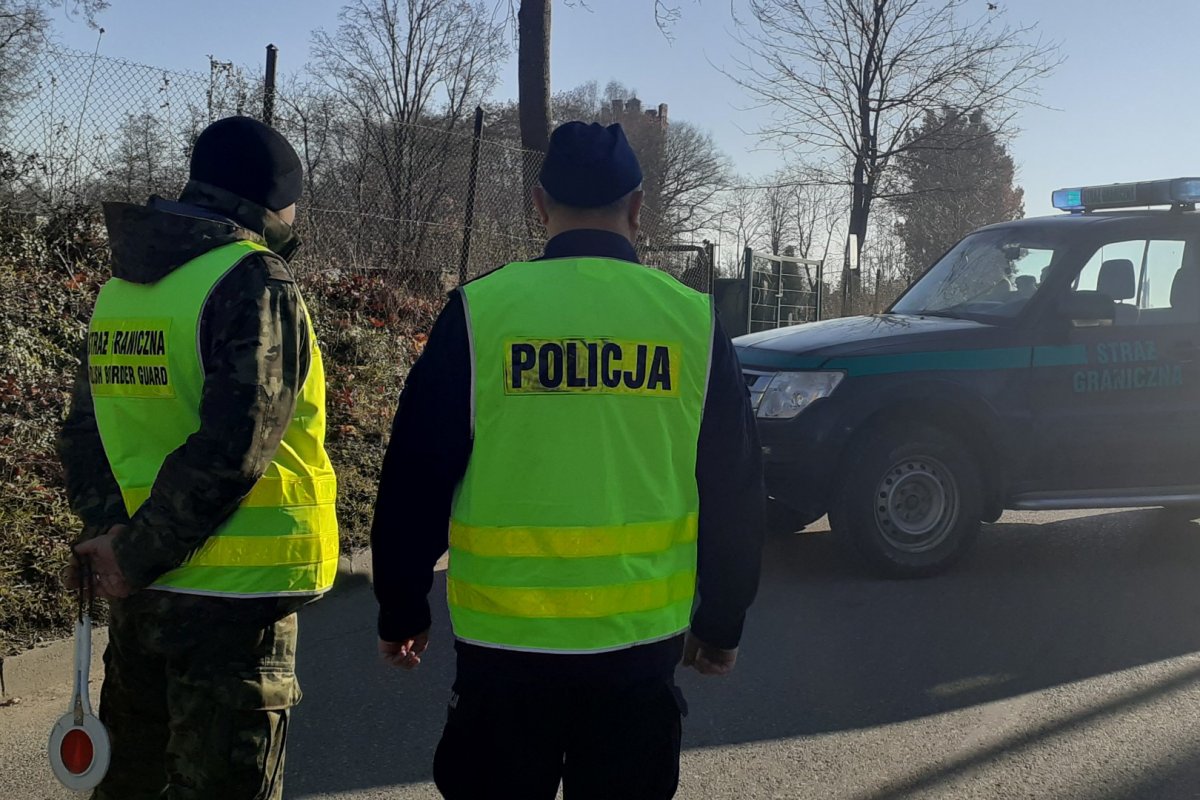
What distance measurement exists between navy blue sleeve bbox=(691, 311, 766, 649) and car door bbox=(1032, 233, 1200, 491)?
14.9 feet

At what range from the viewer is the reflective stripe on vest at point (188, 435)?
7.64 feet

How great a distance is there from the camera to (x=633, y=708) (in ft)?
6.84

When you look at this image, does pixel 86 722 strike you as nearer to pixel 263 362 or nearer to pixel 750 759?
pixel 263 362

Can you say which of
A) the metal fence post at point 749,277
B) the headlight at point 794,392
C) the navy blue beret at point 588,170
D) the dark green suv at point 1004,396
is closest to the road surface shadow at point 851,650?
the dark green suv at point 1004,396

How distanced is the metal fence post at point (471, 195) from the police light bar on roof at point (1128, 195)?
5.06 m

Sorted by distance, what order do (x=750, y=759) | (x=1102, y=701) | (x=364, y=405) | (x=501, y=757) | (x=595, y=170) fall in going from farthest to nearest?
(x=364, y=405)
(x=1102, y=701)
(x=750, y=759)
(x=595, y=170)
(x=501, y=757)


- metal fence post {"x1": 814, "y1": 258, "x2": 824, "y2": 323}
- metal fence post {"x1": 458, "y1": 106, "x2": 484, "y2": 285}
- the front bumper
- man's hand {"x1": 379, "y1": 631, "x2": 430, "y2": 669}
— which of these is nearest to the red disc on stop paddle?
man's hand {"x1": 379, "y1": 631, "x2": 430, "y2": 669}

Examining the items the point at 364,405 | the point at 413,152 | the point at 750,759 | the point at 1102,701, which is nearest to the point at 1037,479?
the point at 1102,701

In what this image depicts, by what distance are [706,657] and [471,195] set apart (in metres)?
8.36

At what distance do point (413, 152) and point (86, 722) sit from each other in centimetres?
814

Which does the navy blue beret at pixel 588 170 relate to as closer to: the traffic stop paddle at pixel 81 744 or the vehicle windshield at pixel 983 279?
the traffic stop paddle at pixel 81 744

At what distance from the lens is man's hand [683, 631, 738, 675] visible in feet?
7.66

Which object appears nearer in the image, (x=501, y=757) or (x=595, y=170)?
(x=501, y=757)

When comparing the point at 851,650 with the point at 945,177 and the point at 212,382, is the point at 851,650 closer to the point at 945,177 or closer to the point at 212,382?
the point at 212,382
